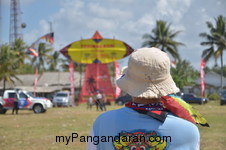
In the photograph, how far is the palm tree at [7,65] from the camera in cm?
4353

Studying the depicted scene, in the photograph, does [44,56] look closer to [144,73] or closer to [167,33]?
[167,33]

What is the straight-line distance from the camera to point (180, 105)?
2652mm

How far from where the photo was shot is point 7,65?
4338 centimetres

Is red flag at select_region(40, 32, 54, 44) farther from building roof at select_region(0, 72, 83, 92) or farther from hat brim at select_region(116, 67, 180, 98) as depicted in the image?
hat brim at select_region(116, 67, 180, 98)

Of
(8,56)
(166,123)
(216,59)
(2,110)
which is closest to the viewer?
(166,123)

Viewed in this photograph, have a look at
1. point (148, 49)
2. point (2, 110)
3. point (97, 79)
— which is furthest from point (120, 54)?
point (148, 49)

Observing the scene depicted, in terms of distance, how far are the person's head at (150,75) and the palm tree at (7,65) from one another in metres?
42.3

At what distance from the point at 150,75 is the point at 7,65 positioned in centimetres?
4264

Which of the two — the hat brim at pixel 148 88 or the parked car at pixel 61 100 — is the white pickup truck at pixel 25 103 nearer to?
the parked car at pixel 61 100

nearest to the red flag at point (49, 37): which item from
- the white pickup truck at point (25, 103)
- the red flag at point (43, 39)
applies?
the red flag at point (43, 39)

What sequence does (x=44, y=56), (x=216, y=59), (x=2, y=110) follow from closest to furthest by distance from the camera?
(x=2, y=110) < (x=216, y=59) < (x=44, y=56)

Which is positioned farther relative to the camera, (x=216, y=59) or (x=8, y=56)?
(x=216, y=59)

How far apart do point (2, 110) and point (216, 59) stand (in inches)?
1514

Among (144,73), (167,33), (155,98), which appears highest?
(167,33)
